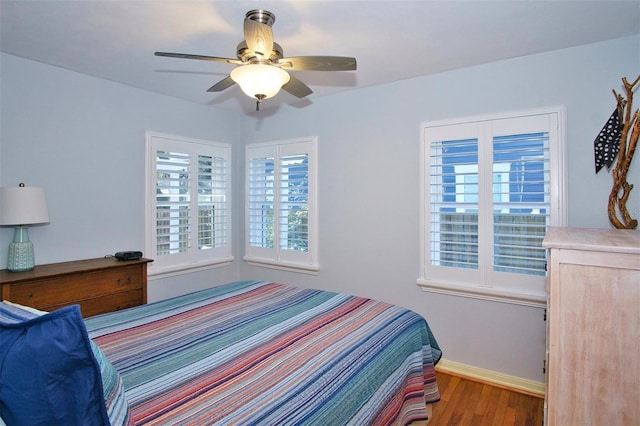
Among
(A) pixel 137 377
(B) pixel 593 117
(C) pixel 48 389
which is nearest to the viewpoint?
(C) pixel 48 389

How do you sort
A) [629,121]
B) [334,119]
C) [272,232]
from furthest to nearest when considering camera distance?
[272,232] < [334,119] < [629,121]

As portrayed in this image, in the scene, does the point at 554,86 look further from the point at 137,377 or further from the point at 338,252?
the point at 137,377

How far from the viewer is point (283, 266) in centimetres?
388

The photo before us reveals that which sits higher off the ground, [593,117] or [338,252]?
[593,117]

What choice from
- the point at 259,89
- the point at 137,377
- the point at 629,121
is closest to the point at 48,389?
the point at 137,377

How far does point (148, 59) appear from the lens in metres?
2.66

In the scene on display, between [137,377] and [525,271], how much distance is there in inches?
103

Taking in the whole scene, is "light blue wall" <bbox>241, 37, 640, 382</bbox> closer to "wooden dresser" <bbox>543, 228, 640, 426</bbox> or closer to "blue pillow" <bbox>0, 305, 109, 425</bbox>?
"wooden dresser" <bbox>543, 228, 640, 426</bbox>

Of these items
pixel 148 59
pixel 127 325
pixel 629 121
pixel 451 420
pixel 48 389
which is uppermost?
pixel 148 59

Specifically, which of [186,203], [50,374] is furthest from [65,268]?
[50,374]

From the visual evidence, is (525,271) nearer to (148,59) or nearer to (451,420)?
(451,420)

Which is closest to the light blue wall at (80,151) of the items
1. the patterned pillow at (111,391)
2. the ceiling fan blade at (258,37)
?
the ceiling fan blade at (258,37)

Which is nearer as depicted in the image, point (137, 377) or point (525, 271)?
point (137, 377)

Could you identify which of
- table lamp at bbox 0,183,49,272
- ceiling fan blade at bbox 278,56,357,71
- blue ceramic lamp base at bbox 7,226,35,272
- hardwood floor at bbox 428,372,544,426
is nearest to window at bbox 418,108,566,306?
hardwood floor at bbox 428,372,544,426
